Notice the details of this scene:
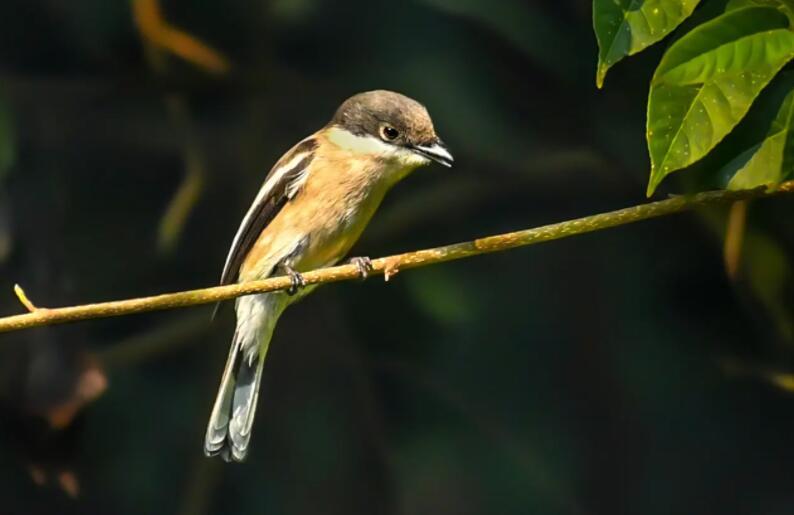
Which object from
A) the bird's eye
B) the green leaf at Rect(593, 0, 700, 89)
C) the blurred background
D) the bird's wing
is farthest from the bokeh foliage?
the blurred background

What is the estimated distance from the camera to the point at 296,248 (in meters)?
1.91

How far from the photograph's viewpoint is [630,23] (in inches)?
44.3

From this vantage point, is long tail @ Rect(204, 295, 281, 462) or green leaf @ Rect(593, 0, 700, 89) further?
long tail @ Rect(204, 295, 281, 462)

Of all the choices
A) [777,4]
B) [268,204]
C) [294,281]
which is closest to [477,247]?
[294,281]

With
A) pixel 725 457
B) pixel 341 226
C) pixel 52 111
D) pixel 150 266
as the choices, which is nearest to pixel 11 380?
pixel 150 266

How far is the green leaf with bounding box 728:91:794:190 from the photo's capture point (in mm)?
1217

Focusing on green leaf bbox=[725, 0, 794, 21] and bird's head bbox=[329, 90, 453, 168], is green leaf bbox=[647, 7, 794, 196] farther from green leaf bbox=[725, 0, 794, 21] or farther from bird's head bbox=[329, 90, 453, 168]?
bird's head bbox=[329, 90, 453, 168]

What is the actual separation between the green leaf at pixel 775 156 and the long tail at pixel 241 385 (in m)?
0.96

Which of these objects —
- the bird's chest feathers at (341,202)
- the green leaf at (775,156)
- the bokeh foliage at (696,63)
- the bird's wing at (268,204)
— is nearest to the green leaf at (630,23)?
the bokeh foliage at (696,63)

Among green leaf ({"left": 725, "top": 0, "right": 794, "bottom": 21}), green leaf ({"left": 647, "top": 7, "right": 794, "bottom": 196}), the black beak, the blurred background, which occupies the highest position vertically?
green leaf ({"left": 725, "top": 0, "right": 794, "bottom": 21})

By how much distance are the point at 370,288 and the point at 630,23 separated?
1.37m

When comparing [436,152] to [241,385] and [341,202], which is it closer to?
[341,202]

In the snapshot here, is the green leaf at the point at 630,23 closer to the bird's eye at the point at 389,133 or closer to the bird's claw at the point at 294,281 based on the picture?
the bird's claw at the point at 294,281

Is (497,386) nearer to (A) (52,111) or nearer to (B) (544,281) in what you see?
(B) (544,281)
